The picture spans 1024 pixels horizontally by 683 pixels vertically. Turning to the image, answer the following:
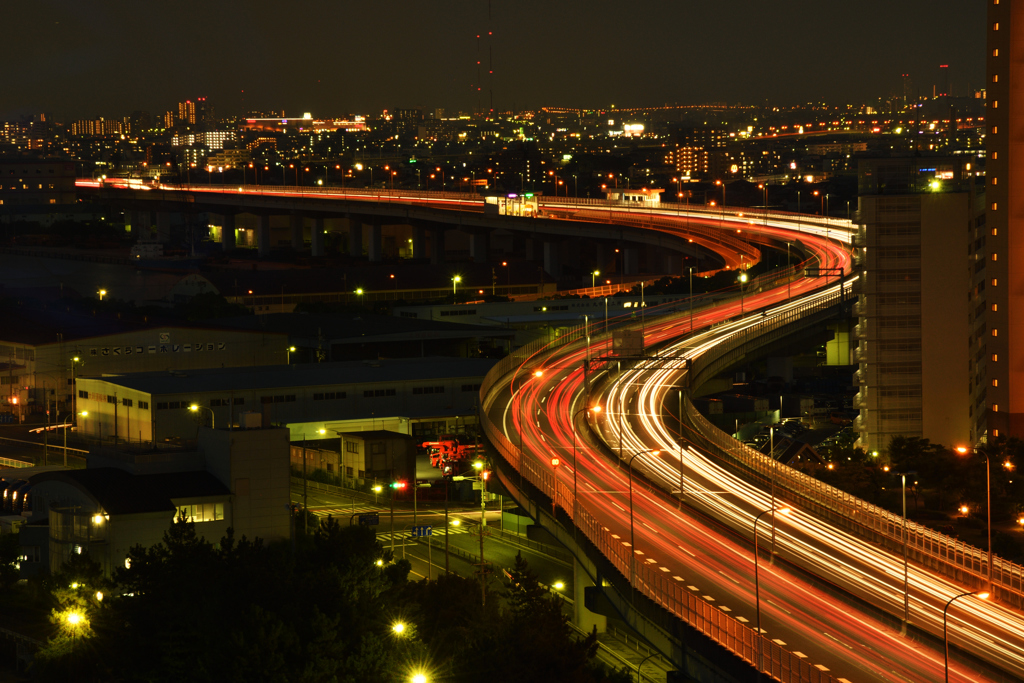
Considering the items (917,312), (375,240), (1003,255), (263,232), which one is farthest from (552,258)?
(917,312)

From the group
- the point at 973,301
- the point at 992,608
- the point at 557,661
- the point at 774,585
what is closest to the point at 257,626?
the point at 557,661

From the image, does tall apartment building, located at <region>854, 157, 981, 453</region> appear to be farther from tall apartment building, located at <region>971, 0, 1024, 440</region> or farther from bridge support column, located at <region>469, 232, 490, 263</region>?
bridge support column, located at <region>469, 232, 490, 263</region>

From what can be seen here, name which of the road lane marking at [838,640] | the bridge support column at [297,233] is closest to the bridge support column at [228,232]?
the bridge support column at [297,233]

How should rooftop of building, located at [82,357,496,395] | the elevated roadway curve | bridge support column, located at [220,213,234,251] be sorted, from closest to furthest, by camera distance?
1. the elevated roadway curve
2. rooftop of building, located at [82,357,496,395]
3. bridge support column, located at [220,213,234,251]

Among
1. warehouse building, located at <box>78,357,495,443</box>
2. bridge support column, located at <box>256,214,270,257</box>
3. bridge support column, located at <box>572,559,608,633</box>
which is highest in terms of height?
bridge support column, located at <box>256,214,270,257</box>

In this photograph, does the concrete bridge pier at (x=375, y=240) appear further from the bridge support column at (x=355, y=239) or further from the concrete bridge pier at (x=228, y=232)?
the concrete bridge pier at (x=228, y=232)

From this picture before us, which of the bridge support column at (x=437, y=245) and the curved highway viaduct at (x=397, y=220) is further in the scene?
the bridge support column at (x=437, y=245)

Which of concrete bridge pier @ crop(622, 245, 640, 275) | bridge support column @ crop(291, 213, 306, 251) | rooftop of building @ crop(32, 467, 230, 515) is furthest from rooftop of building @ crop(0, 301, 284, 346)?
bridge support column @ crop(291, 213, 306, 251)
